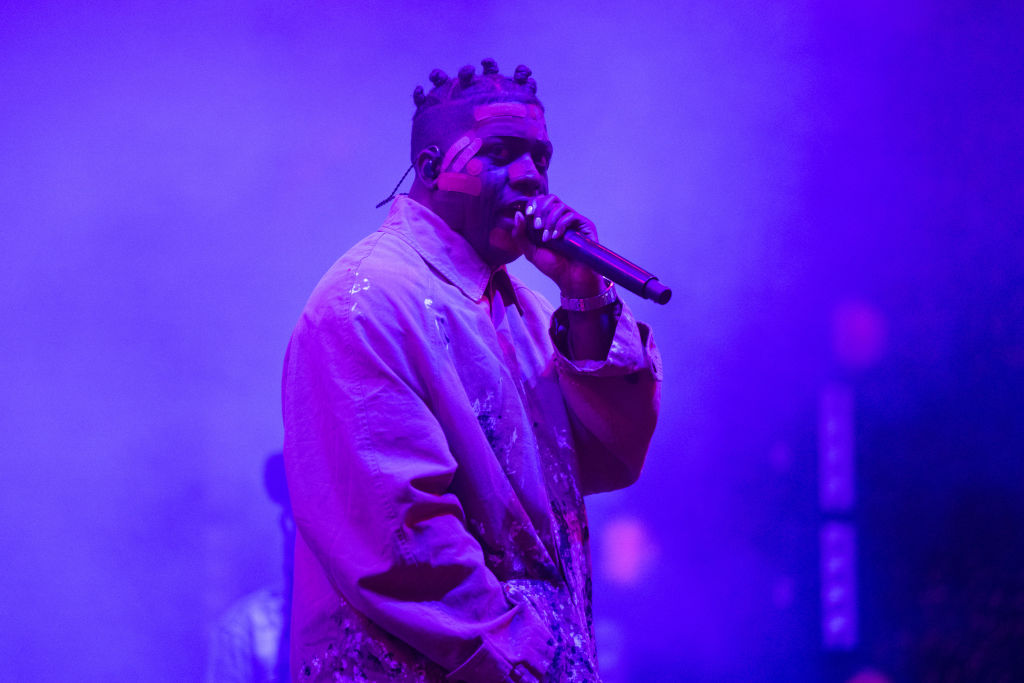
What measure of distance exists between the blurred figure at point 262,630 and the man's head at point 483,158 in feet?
2.06

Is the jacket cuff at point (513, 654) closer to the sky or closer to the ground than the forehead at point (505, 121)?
closer to the ground

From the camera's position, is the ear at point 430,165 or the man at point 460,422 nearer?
the man at point 460,422

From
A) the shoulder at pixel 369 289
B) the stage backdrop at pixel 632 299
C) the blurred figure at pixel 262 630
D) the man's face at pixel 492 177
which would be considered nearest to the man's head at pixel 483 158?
the man's face at pixel 492 177

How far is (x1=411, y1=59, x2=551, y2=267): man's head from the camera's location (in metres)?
1.33

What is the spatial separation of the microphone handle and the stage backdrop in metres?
0.68

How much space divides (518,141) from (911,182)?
1.29 metres

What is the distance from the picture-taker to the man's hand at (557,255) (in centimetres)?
127

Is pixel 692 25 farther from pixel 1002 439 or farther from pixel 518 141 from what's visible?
pixel 1002 439

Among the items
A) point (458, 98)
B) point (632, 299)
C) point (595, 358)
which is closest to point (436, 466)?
point (595, 358)

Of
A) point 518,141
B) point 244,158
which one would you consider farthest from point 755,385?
point 244,158

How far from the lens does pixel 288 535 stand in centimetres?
169

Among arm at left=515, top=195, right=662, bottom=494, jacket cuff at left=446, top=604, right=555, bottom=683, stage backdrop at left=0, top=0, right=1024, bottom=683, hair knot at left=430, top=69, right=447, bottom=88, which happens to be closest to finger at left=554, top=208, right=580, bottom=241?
arm at left=515, top=195, right=662, bottom=494

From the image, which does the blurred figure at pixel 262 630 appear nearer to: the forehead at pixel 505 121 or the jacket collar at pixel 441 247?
the jacket collar at pixel 441 247

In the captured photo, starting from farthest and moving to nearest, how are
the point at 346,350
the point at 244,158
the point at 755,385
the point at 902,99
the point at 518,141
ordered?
the point at 902,99 < the point at 755,385 < the point at 244,158 < the point at 518,141 < the point at 346,350
